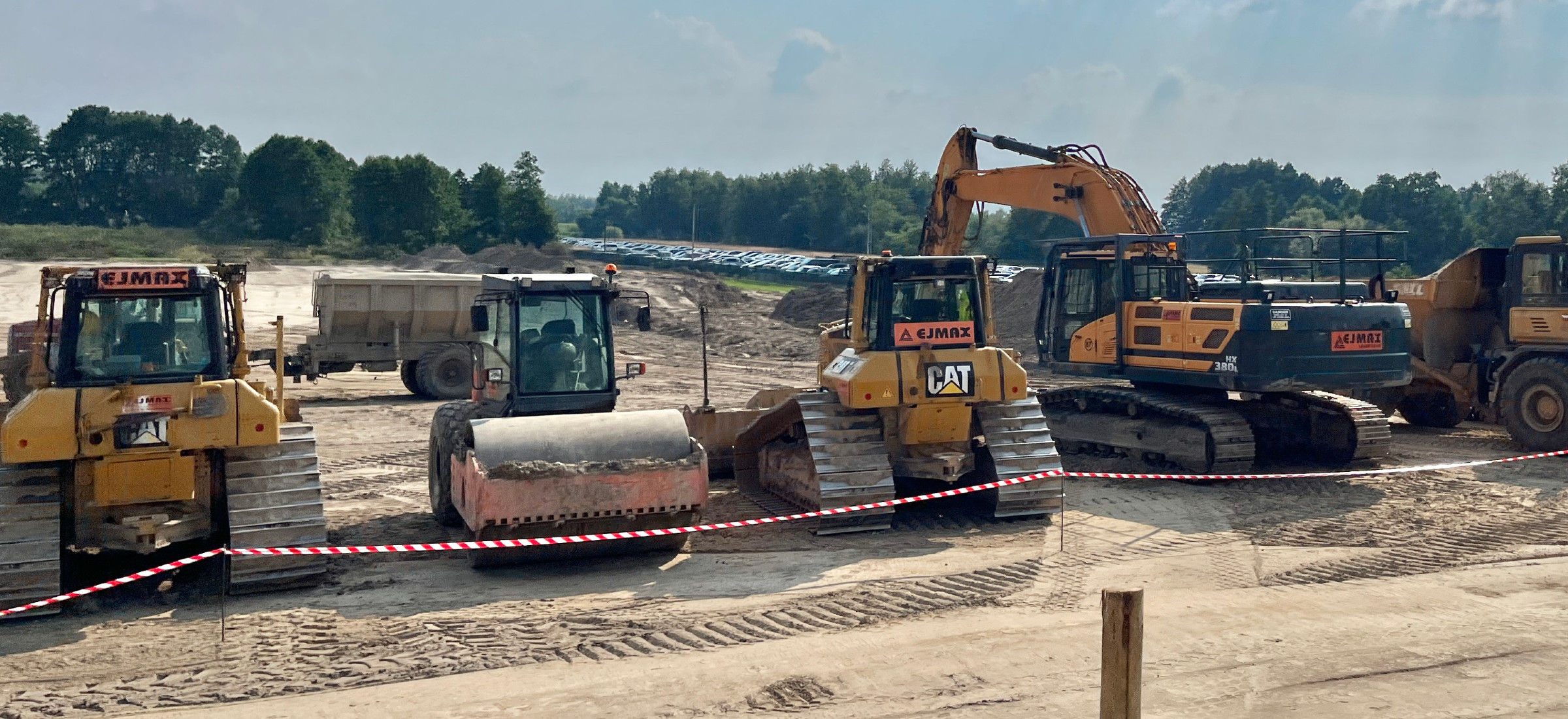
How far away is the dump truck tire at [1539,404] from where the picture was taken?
1545 cm

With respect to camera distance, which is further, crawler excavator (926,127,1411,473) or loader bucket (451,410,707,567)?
crawler excavator (926,127,1411,473)

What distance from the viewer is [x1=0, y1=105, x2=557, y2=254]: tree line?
6112cm

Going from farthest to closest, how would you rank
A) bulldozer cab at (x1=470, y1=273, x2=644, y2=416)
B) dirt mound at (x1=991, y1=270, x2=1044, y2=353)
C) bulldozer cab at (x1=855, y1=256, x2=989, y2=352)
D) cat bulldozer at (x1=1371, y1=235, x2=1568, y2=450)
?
dirt mound at (x1=991, y1=270, x2=1044, y2=353)
cat bulldozer at (x1=1371, y1=235, x2=1568, y2=450)
bulldozer cab at (x1=855, y1=256, x2=989, y2=352)
bulldozer cab at (x1=470, y1=273, x2=644, y2=416)

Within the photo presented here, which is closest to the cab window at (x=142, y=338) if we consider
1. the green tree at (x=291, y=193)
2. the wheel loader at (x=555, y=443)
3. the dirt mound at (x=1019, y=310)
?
the wheel loader at (x=555, y=443)

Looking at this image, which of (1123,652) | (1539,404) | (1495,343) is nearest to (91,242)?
(1495,343)

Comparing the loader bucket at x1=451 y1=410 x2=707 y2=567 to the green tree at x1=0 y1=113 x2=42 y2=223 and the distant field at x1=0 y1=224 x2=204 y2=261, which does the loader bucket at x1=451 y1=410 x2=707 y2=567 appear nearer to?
the distant field at x1=0 y1=224 x2=204 y2=261

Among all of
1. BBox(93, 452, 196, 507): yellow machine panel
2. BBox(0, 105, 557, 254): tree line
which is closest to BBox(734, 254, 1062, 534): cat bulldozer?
BBox(93, 452, 196, 507): yellow machine panel

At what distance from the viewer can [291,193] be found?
2458 inches

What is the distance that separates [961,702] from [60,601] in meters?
6.10

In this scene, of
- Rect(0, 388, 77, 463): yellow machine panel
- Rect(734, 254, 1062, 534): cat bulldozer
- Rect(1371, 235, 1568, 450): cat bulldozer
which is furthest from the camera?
Rect(1371, 235, 1568, 450): cat bulldozer

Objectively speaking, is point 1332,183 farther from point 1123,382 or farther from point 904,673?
point 904,673

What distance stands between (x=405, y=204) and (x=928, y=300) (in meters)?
53.3

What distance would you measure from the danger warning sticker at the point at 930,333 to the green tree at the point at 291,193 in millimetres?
55311

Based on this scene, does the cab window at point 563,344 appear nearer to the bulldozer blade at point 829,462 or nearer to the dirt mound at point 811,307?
the bulldozer blade at point 829,462
